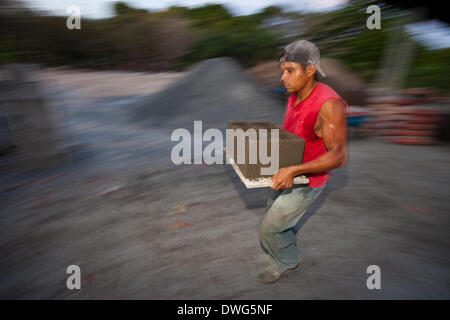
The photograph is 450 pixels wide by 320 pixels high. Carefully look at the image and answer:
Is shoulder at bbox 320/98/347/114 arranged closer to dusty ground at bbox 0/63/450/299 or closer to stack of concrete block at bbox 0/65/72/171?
dusty ground at bbox 0/63/450/299

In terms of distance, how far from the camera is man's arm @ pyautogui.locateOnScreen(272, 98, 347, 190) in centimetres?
179

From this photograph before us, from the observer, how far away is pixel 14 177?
16.2 feet

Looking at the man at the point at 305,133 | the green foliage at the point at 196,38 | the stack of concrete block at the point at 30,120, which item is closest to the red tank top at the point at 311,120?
the man at the point at 305,133

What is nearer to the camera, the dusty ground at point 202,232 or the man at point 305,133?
the man at point 305,133

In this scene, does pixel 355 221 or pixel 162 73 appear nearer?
pixel 355 221

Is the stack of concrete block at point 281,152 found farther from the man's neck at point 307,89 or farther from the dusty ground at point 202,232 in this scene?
the dusty ground at point 202,232

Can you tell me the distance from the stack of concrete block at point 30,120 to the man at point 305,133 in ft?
15.8

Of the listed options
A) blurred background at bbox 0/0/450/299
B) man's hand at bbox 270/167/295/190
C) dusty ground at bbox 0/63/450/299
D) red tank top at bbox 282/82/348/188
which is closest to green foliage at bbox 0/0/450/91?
blurred background at bbox 0/0/450/299

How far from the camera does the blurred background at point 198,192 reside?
2609 mm

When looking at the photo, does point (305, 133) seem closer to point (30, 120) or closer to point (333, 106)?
point (333, 106)

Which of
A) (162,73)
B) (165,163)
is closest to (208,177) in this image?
(165,163)

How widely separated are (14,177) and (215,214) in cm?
398

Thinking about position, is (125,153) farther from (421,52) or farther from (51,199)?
(421,52)

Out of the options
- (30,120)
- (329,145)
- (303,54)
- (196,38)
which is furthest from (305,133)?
(196,38)
